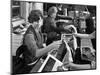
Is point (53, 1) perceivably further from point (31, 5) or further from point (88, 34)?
point (88, 34)

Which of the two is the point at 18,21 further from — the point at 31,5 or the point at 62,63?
the point at 62,63

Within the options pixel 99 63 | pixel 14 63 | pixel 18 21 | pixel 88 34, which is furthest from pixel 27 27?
pixel 99 63

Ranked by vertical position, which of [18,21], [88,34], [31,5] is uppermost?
[31,5]

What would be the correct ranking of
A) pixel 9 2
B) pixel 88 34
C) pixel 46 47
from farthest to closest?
1. pixel 88 34
2. pixel 46 47
3. pixel 9 2

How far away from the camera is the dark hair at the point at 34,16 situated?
213 centimetres

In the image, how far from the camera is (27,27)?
2.12 meters

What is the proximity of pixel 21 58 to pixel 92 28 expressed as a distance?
3.31 feet

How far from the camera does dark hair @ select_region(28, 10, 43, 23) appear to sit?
84.0 inches

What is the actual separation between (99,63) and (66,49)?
52cm

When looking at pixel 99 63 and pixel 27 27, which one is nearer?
pixel 27 27

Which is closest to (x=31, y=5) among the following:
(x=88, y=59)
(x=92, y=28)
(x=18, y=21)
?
(x=18, y=21)

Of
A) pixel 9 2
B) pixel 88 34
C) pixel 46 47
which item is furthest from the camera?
pixel 88 34

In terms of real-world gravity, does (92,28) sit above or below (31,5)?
below

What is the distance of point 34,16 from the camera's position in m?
2.15
